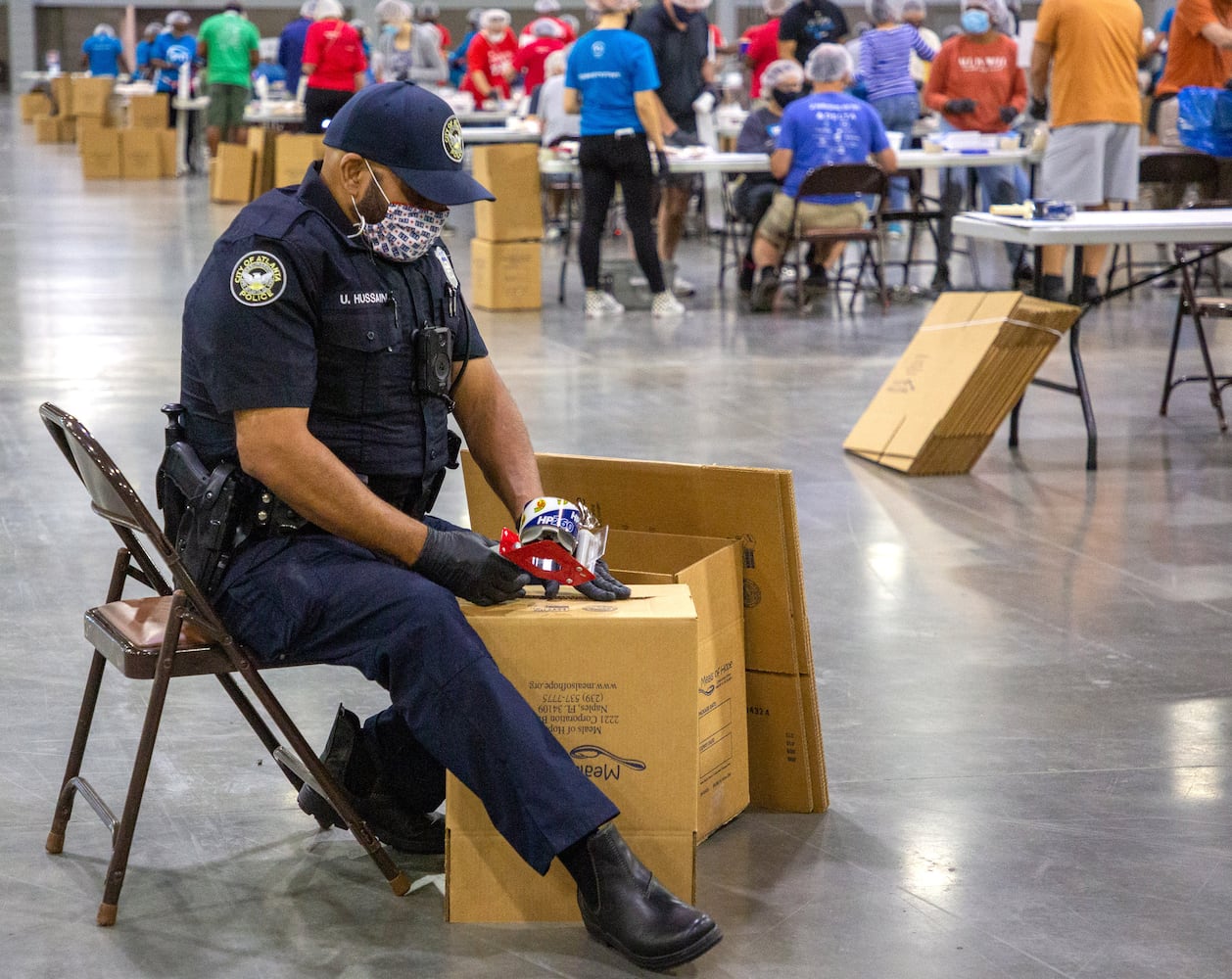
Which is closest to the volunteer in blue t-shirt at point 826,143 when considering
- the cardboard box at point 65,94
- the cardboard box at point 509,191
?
the cardboard box at point 509,191

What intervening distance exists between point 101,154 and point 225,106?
1.80 metres

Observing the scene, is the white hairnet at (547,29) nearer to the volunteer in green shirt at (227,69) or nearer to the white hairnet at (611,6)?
the volunteer in green shirt at (227,69)

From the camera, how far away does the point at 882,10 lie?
1051 centimetres

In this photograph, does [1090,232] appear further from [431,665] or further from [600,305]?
[600,305]

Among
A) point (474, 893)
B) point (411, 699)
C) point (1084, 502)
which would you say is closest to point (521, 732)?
point (411, 699)

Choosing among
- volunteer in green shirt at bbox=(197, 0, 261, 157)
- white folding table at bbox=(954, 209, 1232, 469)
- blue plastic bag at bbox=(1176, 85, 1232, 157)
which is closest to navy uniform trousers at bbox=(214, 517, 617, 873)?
white folding table at bbox=(954, 209, 1232, 469)

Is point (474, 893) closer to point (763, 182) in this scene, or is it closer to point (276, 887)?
point (276, 887)

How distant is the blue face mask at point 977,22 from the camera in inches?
380

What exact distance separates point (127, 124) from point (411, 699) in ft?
65.2

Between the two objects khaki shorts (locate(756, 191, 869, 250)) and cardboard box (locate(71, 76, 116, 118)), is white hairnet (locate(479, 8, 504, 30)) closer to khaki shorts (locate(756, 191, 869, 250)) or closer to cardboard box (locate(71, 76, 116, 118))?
khaki shorts (locate(756, 191, 869, 250))

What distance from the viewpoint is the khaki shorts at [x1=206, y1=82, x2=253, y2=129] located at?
1619 cm

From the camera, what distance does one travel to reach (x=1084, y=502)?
4977mm

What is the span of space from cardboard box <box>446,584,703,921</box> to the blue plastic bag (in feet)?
21.0

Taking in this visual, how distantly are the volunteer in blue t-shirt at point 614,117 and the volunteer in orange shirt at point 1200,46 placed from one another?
2.66 metres
